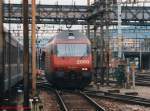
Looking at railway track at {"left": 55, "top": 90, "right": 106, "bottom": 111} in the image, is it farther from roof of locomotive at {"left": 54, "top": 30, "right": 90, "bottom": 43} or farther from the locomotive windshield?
roof of locomotive at {"left": 54, "top": 30, "right": 90, "bottom": 43}

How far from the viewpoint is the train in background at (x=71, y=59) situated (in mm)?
32250

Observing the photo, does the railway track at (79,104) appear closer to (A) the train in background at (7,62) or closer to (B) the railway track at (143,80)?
(A) the train in background at (7,62)

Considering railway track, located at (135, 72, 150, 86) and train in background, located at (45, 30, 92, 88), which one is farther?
railway track, located at (135, 72, 150, 86)

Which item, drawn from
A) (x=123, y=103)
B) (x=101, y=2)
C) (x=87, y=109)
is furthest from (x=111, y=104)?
(x=101, y=2)

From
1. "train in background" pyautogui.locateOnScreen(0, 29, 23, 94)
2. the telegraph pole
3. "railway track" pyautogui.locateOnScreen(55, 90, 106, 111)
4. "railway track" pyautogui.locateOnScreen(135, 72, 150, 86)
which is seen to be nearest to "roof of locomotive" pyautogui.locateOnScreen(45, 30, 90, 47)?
"railway track" pyautogui.locateOnScreen(55, 90, 106, 111)

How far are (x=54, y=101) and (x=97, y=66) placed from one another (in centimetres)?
1323

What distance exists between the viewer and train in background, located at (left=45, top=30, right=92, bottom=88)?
1270 inches

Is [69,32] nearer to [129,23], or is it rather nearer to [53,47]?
[53,47]

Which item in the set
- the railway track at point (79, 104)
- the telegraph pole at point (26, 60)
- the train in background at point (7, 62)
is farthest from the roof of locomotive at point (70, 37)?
the telegraph pole at point (26, 60)

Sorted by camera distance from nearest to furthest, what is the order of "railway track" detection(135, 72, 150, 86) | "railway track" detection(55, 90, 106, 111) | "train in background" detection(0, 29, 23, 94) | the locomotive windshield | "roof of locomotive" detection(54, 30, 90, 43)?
1. "train in background" detection(0, 29, 23, 94)
2. "railway track" detection(55, 90, 106, 111)
3. the locomotive windshield
4. "roof of locomotive" detection(54, 30, 90, 43)
5. "railway track" detection(135, 72, 150, 86)

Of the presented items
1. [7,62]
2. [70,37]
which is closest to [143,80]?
[70,37]

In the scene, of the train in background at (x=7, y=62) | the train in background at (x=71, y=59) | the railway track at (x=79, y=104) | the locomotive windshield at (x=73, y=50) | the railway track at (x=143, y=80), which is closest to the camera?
the train in background at (x=7, y=62)

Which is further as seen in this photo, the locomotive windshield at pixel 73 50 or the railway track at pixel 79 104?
the locomotive windshield at pixel 73 50

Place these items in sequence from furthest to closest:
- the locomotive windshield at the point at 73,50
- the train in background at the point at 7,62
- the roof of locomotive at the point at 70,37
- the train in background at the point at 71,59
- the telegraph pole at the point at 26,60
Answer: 1. the roof of locomotive at the point at 70,37
2. the locomotive windshield at the point at 73,50
3. the train in background at the point at 71,59
4. the telegraph pole at the point at 26,60
5. the train in background at the point at 7,62
